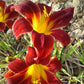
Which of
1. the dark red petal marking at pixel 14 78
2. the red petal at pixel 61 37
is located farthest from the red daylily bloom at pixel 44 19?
A: the dark red petal marking at pixel 14 78

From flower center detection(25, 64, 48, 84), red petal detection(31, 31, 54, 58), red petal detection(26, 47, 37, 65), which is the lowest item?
flower center detection(25, 64, 48, 84)

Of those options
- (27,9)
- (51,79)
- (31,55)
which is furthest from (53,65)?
(27,9)

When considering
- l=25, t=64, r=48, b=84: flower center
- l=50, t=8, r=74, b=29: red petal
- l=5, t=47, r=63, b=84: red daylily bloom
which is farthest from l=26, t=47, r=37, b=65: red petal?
l=50, t=8, r=74, b=29: red petal

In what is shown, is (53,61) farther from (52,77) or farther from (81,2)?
(81,2)

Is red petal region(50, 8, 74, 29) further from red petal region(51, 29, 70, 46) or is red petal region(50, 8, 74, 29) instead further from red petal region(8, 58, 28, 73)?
red petal region(8, 58, 28, 73)

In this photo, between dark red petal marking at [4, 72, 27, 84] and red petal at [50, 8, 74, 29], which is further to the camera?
red petal at [50, 8, 74, 29]

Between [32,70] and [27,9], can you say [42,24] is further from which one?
[32,70]

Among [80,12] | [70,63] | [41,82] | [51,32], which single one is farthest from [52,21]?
[80,12]
